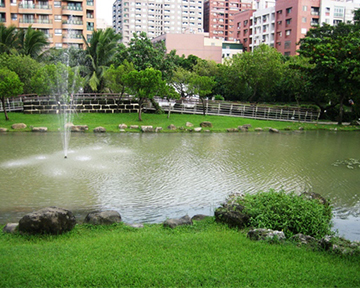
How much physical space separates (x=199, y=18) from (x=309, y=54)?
92131mm

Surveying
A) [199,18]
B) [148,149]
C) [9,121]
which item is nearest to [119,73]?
[9,121]

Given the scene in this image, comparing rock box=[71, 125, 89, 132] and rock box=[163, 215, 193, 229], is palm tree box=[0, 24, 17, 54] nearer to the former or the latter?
rock box=[71, 125, 89, 132]

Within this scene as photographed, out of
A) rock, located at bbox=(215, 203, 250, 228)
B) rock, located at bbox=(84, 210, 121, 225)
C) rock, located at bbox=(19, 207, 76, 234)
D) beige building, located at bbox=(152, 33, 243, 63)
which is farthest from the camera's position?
beige building, located at bbox=(152, 33, 243, 63)

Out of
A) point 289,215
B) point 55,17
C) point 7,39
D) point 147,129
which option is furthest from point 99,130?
point 55,17

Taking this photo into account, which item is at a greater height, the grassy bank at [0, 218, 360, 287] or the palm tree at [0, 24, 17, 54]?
the palm tree at [0, 24, 17, 54]

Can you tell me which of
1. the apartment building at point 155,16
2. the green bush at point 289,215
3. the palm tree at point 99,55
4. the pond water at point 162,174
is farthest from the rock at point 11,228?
the apartment building at point 155,16

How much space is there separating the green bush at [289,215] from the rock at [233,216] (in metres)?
0.13

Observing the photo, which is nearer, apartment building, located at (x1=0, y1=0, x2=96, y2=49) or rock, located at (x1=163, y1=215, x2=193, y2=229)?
rock, located at (x1=163, y1=215, x2=193, y2=229)

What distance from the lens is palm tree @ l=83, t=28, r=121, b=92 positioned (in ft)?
125

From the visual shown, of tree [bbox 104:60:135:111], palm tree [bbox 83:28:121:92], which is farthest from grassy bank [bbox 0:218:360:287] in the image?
palm tree [bbox 83:28:121:92]

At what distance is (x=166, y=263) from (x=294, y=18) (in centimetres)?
6773

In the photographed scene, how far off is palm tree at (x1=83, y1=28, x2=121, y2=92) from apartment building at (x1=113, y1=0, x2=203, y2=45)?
235ft

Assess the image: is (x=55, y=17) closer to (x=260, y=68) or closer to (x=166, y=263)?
(x=260, y=68)

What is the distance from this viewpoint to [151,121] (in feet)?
99.7
